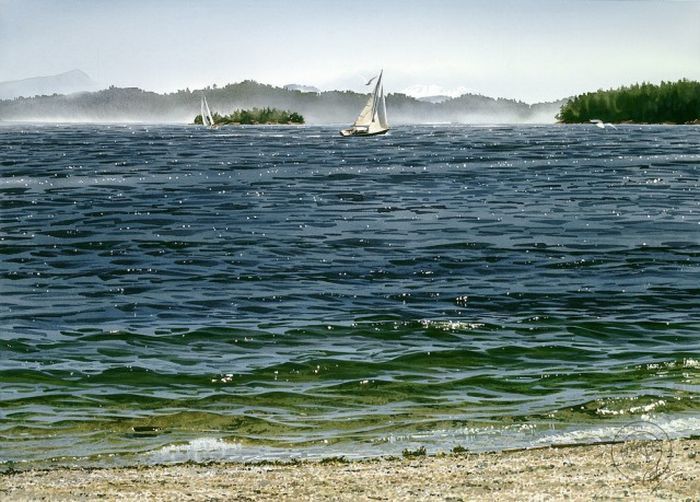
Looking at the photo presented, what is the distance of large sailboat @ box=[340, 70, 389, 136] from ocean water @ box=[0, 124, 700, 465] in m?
111

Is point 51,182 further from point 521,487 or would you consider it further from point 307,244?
point 521,487

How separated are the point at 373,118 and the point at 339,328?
14758cm

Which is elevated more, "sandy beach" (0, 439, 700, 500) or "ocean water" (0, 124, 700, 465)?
"sandy beach" (0, 439, 700, 500)

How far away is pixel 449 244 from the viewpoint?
36.8 meters

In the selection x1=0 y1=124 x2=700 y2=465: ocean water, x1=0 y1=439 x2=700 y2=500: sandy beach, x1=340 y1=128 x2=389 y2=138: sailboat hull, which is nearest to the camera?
x1=0 y1=439 x2=700 y2=500: sandy beach

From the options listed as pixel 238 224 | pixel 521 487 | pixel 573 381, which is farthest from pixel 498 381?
pixel 238 224

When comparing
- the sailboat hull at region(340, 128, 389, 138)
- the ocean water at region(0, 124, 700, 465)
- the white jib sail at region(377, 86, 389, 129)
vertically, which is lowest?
the ocean water at region(0, 124, 700, 465)

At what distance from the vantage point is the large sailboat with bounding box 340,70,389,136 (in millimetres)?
162125

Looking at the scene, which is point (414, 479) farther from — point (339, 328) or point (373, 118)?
point (373, 118)

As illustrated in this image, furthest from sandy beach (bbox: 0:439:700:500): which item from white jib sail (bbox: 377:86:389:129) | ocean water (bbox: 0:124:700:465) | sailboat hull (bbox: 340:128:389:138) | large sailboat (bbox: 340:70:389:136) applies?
sailboat hull (bbox: 340:128:389:138)

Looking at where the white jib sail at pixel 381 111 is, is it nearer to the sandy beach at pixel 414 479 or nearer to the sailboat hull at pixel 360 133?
the sailboat hull at pixel 360 133

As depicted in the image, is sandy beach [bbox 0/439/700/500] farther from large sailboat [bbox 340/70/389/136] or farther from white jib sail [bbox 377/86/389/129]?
white jib sail [bbox 377/86/389/129]

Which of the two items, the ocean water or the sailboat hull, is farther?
the sailboat hull

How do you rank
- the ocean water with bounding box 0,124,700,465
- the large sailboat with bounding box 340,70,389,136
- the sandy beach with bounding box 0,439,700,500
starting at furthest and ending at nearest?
1. the large sailboat with bounding box 340,70,389,136
2. the ocean water with bounding box 0,124,700,465
3. the sandy beach with bounding box 0,439,700,500
